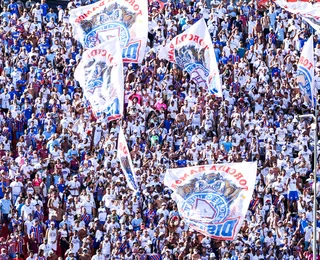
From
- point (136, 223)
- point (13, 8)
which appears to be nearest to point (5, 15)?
point (13, 8)

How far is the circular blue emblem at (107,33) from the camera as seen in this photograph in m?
39.9

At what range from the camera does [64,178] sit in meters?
37.8

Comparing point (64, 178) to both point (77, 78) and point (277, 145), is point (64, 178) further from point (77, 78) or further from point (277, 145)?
point (277, 145)

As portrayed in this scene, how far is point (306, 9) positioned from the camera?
4412 cm

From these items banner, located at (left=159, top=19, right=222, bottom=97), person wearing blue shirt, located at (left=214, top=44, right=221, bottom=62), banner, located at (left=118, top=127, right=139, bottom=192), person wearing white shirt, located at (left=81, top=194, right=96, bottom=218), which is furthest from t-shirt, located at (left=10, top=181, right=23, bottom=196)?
person wearing blue shirt, located at (left=214, top=44, right=221, bottom=62)

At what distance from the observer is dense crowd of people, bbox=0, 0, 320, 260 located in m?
36.3

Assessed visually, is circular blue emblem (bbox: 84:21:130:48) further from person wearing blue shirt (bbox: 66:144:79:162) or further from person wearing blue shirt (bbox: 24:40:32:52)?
person wearing blue shirt (bbox: 24:40:32:52)

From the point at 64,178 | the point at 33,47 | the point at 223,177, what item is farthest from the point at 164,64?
the point at 223,177

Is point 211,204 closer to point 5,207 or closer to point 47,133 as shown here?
point 5,207

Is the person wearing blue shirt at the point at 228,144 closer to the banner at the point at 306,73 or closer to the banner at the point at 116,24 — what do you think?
the banner at the point at 306,73

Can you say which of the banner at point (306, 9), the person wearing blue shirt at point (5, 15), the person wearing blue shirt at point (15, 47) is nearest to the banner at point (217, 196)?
the banner at point (306, 9)

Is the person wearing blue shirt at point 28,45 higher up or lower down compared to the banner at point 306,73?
higher up

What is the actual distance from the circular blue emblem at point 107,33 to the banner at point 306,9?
5.97 m

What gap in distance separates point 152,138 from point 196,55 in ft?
7.85
